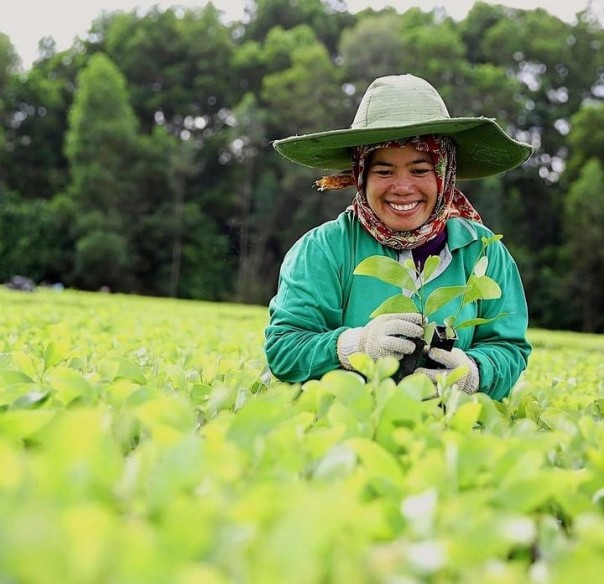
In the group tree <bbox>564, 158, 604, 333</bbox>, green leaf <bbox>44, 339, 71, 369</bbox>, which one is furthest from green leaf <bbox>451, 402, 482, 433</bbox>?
tree <bbox>564, 158, 604, 333</bbox>

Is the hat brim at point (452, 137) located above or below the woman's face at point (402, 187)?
above

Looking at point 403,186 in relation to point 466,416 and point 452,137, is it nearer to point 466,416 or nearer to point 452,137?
point 452,137

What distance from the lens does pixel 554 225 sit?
94.4 ft

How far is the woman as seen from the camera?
1929 mm

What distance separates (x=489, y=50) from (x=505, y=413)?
3448cm

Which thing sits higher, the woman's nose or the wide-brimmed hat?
the wide-brimmed hat

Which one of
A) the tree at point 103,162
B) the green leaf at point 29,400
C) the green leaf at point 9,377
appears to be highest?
the tree at point 103,162

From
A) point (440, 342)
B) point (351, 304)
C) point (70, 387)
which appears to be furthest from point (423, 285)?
point (70, 387)

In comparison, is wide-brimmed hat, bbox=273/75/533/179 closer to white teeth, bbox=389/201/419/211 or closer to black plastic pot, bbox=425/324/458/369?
white teeth, bbox=389/201/419/211

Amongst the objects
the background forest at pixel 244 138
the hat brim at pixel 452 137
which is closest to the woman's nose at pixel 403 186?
the hat brim at pixel 452 137

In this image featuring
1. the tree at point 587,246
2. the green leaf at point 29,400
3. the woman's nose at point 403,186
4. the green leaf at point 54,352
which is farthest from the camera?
the tree at point 587,246

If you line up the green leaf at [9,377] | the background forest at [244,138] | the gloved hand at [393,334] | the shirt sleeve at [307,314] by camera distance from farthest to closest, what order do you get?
the background forest at [244,138]
the shirt sleeve at [307,314]
the gloved hand at [393,334]
the green leaf at [9,377]

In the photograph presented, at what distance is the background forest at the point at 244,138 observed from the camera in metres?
25.3

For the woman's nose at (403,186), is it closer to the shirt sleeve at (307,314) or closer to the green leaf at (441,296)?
the shirt sleeve at (307,314)
